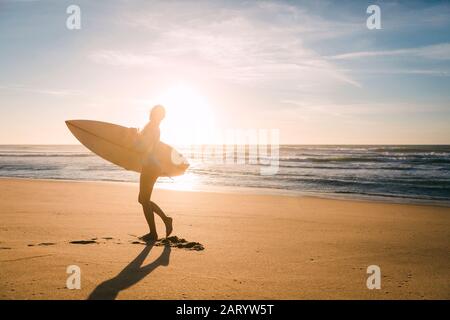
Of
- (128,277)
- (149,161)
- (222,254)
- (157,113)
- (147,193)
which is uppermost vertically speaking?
(157,113)

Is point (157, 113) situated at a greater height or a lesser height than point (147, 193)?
greater

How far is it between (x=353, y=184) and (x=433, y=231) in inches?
481

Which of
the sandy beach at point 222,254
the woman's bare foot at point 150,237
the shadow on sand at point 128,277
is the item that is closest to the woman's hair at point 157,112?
the woman's bare foot at point 150,237

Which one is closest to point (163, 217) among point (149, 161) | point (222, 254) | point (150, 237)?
point (150, 237)

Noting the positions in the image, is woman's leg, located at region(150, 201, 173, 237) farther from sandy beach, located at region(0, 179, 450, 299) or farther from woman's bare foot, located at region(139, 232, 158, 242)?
sandy beach, located at region(0, 179, 450, 299)

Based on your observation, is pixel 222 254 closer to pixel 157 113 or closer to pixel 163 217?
pixel 163 217

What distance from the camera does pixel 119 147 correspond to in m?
7.71

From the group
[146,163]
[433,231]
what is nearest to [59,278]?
[146,163]

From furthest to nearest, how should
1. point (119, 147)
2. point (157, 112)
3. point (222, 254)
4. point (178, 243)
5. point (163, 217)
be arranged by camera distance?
point (119, 147) → point (163, 217) → point (157, 112) → point (178, 243) → point (222, 254)

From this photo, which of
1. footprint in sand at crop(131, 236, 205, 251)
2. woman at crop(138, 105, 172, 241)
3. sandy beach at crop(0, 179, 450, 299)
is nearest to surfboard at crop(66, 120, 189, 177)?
woman at crop(138, 105, 172, 241)

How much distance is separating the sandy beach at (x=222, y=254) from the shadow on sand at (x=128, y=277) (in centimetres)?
1

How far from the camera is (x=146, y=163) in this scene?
6176 millimetres

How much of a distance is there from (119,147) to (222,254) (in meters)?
3.42
